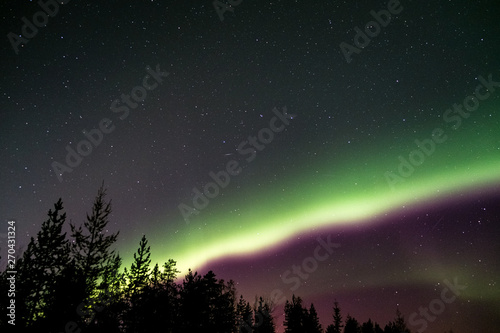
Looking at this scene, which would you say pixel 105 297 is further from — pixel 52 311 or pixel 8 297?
pixel 8 297

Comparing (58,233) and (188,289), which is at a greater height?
(58,233)

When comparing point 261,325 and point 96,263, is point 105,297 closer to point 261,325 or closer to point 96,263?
point 96,263

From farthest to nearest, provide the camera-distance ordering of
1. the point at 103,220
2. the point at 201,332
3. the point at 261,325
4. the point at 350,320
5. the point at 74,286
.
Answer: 1. the point at 350,320
2. the point at 261,325
3. the point at 103,220
4. the point at 201,332
5. the point at 74,286

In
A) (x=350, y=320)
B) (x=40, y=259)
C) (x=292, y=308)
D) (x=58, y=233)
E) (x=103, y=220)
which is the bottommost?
(x=350, y=320)

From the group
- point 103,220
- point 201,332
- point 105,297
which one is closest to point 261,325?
point 201,332

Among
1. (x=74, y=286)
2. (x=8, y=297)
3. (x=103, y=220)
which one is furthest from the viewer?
(x=103, y=220)

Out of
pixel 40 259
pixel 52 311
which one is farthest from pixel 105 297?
pixel 40 259

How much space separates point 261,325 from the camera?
40750mm

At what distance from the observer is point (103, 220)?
1841 centimetres

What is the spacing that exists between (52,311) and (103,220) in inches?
244

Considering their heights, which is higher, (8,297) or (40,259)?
(40,259)

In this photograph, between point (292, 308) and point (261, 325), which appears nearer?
point (261, 325)

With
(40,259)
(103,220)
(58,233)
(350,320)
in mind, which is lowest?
(350,320)

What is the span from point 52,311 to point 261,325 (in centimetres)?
3509
